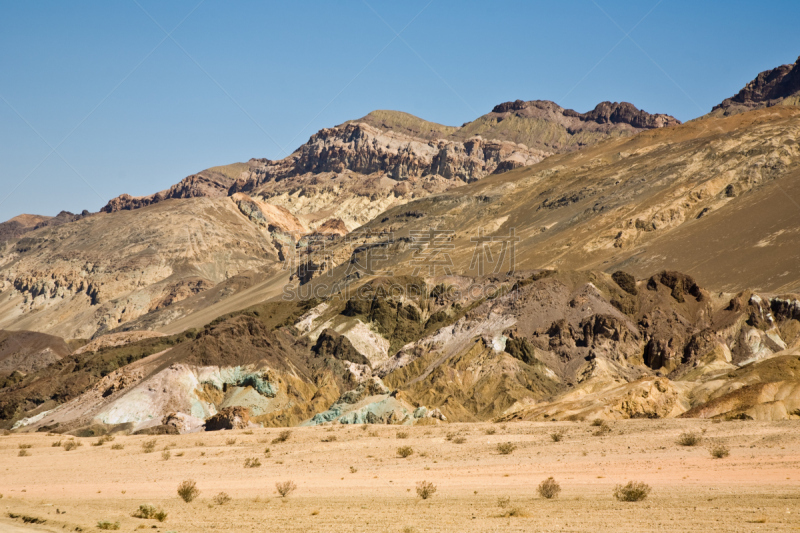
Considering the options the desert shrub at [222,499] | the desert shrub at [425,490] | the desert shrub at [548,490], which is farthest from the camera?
the desert shrub at [222,499]

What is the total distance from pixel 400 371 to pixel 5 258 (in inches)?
6218

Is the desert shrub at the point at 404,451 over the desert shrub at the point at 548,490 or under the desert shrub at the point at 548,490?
over

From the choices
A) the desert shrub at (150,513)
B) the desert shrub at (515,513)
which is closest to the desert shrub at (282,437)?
the desert shrub at (150,513)

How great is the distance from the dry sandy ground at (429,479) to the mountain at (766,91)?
184630 millimetres

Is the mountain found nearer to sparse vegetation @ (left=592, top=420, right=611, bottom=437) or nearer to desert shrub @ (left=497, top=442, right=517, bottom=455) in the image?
sparse vegetation @ (left=592, top=420, right=611, bottom=437)

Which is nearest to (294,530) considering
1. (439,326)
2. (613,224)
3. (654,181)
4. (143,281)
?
(439,326)

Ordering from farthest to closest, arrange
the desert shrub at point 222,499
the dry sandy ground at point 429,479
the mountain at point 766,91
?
the mountain at point 766,91, the desert shrub at point 222,499, the dry sandy ground at point 429,479

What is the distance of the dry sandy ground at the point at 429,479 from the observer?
14242mm

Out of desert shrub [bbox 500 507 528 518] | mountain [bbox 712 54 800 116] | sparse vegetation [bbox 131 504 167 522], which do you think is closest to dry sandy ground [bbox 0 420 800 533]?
desert shrub [bbox 500 507 528 518]

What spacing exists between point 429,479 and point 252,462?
632cm

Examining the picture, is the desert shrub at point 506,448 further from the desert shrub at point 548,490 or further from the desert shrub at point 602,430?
the desert shrub at point 548,490

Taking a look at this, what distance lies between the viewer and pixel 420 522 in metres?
14.4

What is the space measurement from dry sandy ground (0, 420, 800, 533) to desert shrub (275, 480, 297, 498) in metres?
0.20

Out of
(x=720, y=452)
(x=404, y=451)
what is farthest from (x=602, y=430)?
(x=404, y=451)
